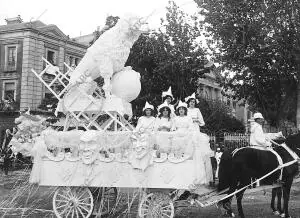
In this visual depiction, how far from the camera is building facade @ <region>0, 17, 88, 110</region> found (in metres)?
29.7

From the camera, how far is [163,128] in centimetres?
862

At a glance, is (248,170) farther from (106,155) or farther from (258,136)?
(106,155)

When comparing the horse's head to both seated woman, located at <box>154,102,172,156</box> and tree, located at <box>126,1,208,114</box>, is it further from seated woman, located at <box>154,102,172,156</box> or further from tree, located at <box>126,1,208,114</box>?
tree, located at <box>126,1,208,114</box>

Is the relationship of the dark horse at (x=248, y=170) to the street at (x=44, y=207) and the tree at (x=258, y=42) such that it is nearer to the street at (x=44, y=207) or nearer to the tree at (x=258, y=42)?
the street at (x=44, y=207)

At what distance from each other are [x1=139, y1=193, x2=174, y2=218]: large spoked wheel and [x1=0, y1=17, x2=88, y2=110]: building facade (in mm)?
23214

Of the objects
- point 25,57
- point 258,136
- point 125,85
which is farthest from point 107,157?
point 25,57

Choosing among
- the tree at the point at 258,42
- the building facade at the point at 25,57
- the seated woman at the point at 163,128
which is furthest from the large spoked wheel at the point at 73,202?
the building facade at the point at 25,57

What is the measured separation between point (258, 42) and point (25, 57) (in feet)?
54.6

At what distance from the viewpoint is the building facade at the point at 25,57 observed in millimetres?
29672

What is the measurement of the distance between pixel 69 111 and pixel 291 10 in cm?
1381

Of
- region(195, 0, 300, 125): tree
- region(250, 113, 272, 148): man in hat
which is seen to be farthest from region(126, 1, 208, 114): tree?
region(250, 113, 272, 148): man in hat

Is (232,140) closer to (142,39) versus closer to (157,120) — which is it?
(142,39)

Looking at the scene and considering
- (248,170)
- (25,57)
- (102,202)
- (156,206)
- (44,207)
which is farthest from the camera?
(25,57)

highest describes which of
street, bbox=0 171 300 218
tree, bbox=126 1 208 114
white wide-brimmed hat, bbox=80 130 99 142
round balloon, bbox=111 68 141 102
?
tree, bbox=126 1 208 114
